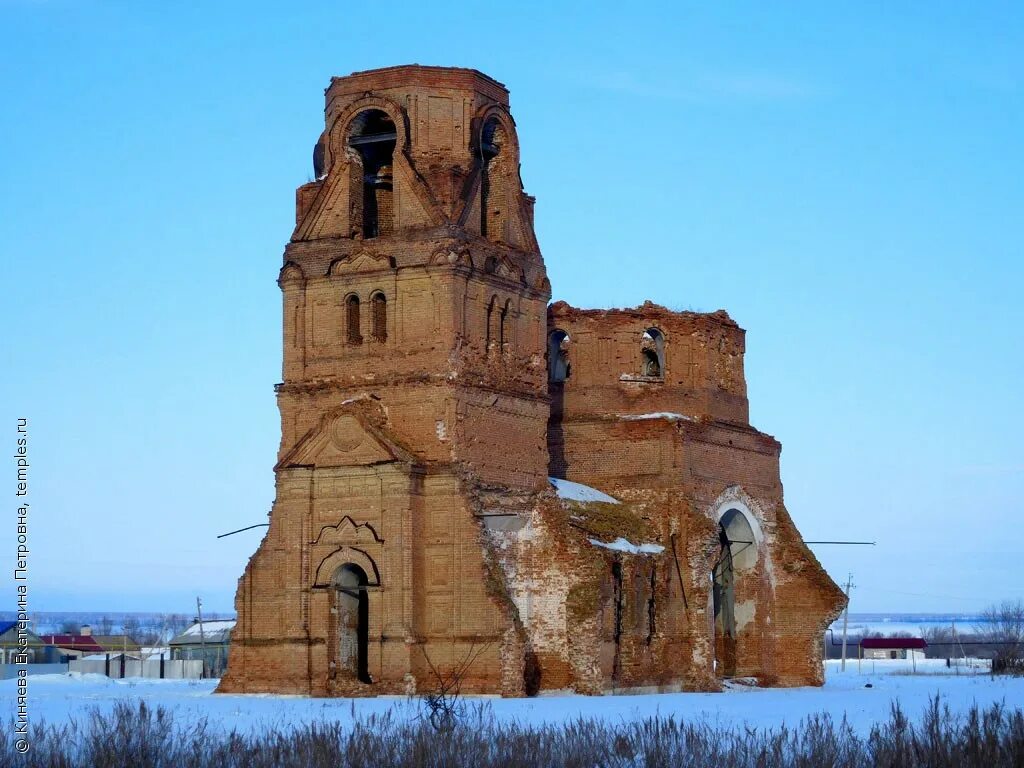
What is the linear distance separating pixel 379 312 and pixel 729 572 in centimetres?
1088

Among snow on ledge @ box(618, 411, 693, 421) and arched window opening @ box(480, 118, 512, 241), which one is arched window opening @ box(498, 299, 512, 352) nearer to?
arched window opening @ box(480, 118, 512, 241)

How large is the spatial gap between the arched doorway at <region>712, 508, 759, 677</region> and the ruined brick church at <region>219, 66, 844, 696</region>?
6.71ft

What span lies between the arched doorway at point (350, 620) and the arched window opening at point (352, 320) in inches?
168

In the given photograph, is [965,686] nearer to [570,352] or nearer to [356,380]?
[570,352]

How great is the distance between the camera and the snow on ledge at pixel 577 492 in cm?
3488

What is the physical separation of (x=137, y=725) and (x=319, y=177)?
18.7 m

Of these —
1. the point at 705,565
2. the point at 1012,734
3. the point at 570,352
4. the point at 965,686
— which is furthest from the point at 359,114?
the point at 1012,734

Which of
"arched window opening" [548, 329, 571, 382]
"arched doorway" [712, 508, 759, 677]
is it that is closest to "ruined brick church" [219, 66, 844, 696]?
"arched doorway" [712, 508, 759, 677]

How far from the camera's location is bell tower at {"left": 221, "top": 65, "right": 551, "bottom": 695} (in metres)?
31.4

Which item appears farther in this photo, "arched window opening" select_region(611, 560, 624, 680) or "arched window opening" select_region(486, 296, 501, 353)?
"arched window opening" select_region(486, 296, 501, 353)

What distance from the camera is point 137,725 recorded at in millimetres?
18016

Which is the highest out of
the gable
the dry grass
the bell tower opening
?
the bell tower opening

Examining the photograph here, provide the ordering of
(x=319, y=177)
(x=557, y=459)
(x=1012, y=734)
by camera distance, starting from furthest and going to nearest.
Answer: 1. (x=557, y=459)
2. (x=319, y=177)
3. (x=1012, y=734)

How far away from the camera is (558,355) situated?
130 ft
